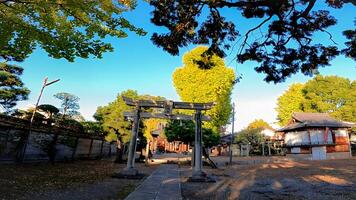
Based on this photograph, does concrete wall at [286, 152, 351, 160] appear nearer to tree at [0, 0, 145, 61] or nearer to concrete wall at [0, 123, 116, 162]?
concrete wall at [0, 123, 116, 162]

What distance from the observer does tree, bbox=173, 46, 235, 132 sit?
99.3 feet

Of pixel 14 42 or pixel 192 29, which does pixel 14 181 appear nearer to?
pixel 14 42

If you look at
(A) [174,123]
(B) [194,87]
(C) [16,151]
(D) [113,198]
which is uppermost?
(B) [194,87]

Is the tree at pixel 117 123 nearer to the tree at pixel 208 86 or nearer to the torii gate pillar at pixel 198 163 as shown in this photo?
the tree at pixel 208 86

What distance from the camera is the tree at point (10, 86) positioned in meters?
20.5

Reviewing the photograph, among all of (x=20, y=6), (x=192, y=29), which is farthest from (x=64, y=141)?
(x=192, y=29)

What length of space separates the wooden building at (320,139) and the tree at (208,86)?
14163 mm

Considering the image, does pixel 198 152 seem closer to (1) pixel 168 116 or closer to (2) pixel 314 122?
(1) pixel 168 116

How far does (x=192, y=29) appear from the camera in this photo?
7.20 m

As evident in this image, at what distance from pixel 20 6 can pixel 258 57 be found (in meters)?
6.34

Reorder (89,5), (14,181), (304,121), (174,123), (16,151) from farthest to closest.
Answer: (304,121)
(174,123)
(16,151)
(14,181)
(89,5)

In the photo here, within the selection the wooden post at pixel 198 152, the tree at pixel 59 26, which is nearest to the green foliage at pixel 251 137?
the wooden post at pixel 198 152

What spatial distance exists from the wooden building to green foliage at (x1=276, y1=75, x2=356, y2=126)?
29.8ft

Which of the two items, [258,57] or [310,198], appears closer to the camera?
[258,57]
